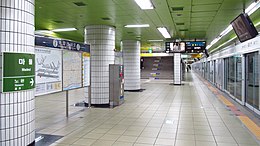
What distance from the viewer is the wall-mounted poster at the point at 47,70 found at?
14.7ft

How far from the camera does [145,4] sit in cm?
556

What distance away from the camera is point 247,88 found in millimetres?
7855

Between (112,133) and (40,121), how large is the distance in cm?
227

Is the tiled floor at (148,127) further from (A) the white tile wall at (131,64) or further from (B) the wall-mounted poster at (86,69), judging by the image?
(A) the white tile wall at (131,64)

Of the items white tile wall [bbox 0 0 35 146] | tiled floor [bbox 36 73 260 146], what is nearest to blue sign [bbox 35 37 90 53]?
white tile wall [bbox 0 0 35 146]

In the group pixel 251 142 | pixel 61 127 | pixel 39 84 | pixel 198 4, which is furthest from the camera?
pixel 198 4

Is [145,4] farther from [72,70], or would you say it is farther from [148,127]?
[148,127]

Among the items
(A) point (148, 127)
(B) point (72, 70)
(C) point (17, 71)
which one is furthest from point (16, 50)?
(A) point (148, 127)

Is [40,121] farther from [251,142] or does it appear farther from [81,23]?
[251,142]

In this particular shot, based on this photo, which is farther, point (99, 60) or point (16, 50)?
point (99, 60)

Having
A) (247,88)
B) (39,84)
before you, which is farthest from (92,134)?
(247,88)

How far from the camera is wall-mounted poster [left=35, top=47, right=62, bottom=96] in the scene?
4.49 metres

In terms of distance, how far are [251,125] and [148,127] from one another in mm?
2549

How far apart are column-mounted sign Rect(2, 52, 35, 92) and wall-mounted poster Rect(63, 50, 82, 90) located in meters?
1.97
